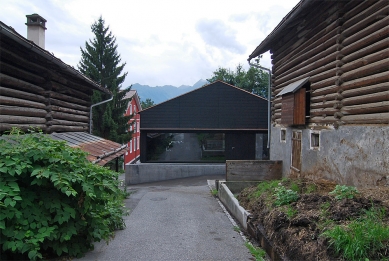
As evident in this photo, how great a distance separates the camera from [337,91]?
861 centimetres

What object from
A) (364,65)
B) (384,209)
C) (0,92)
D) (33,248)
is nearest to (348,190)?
(384,209)

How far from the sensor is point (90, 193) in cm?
480

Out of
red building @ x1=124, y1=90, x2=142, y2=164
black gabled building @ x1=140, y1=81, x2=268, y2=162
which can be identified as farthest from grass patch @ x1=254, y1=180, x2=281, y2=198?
red building @ x1=124, y1=90, x2=142, y2=164

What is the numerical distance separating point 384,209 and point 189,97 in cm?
2235

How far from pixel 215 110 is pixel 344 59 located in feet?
59.4

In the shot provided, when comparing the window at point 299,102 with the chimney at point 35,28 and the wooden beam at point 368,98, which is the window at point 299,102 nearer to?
the wooden beam at point 368,98

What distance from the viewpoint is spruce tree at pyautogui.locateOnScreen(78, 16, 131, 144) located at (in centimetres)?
2856

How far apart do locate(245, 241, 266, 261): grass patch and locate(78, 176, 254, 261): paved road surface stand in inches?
3.6

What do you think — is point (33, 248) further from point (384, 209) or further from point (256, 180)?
point (256, 180)

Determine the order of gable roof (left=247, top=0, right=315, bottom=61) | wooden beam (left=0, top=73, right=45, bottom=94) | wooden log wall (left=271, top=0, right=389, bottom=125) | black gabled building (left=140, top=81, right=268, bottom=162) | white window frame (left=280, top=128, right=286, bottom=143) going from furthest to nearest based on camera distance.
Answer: black gabled building (left=140, top=81, right=268, bottom=162) < white window frame (left=280, top=128, right=286, bottom=143) < gable roof (left=247, top=0, right=315, bottom=61) < wooden beam (left=0, top=73, right=45, bottom=94) < wooden log wall (left=271, top=0, right=389, bottom=125)

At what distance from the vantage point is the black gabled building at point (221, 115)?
2588 cm

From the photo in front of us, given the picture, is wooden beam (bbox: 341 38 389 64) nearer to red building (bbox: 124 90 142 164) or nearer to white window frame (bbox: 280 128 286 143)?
white window frame (bbox: 280 128 286 143)

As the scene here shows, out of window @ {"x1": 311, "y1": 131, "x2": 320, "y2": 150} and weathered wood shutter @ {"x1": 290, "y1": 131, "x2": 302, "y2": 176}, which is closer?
window @ {"x1": 311, "y1": 131, "x2": 320, "y2": 150}

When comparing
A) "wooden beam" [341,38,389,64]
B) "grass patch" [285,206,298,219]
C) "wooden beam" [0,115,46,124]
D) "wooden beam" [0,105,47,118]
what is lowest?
"grass patch" [285,206,298,219]
